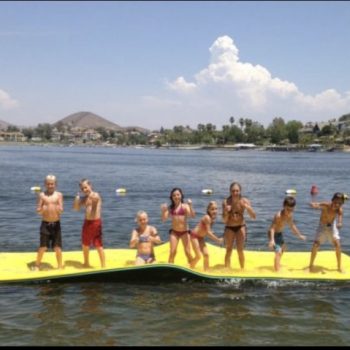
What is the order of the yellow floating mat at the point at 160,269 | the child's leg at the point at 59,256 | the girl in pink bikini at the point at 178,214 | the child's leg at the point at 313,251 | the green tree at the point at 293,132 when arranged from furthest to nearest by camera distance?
1. the green tree at the point at 293,132
2. the child's leg at the point at 313,251
3. the child's leg at the point at 59,256
4. the yellow floating mat at the point at 160,269
5. the girl in pink bikini at the point at 178,214

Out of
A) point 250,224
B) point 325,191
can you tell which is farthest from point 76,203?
point 325,191

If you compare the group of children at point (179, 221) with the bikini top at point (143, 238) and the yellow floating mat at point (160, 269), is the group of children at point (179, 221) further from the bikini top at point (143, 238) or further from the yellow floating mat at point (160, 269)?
the yellow floating mat at point (160, 269)

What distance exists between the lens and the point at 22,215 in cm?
2177

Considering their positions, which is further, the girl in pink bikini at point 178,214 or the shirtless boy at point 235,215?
the shirtless boy at point 235,215

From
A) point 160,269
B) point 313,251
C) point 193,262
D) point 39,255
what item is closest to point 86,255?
point 39,255

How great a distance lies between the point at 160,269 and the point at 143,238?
71 centimetres

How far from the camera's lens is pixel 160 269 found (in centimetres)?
1023

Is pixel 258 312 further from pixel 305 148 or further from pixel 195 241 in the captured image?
pixel 305 148

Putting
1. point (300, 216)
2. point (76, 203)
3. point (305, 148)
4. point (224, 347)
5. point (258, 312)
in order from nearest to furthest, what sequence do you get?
1. point (224, 347)
2. point (258, 312)
3. point (76, 203)
4. point (300, 216)
5. point (305, 148)

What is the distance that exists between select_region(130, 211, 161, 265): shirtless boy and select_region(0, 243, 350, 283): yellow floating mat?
32 cm

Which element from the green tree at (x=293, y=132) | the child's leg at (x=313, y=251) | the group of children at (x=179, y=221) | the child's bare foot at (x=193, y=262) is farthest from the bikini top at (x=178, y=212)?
the green tree at (x=293, y=132)

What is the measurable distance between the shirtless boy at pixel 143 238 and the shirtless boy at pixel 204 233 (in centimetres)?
77

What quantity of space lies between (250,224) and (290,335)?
11897 millimetres

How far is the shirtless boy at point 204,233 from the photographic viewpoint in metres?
10.1
